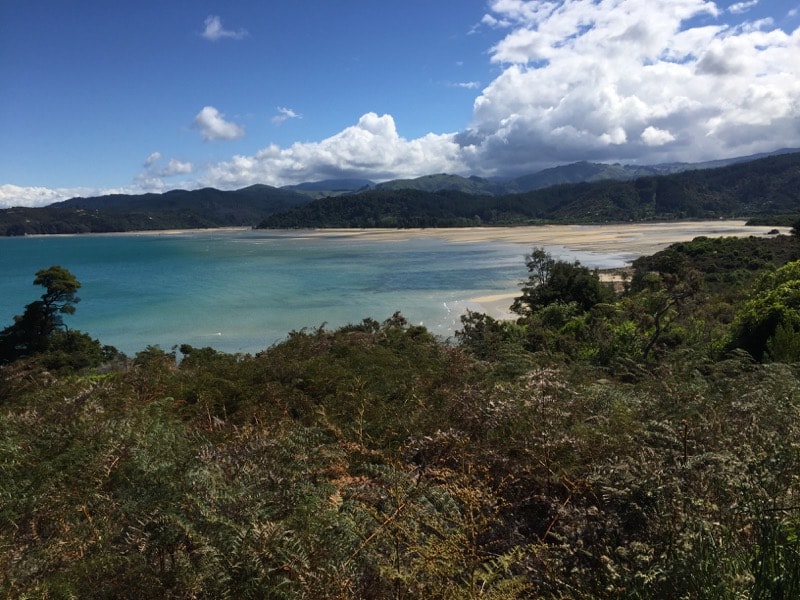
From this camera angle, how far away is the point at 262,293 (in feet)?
149

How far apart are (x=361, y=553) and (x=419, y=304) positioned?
33.5 meters

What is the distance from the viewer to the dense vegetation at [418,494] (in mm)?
2855

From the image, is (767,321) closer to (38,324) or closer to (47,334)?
(47,334)

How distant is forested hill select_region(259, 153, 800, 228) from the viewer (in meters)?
159

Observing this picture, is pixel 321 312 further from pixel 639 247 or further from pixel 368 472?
pixel 639 247

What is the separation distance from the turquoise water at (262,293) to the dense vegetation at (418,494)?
850 inches

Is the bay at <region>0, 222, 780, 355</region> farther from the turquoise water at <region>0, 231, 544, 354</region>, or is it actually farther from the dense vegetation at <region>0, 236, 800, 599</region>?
the dense vegetation at <region>0, 236, 800, 599</region>

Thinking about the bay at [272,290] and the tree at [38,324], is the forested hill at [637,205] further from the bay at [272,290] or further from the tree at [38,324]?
the tree at [38,324]

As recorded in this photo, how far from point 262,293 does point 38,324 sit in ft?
75.8

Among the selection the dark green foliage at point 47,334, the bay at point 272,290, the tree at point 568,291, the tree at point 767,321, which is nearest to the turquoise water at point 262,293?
the bay at point 272,290

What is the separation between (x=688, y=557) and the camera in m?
2.60

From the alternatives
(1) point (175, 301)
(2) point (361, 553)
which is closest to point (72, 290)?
(1) point (175, 301)

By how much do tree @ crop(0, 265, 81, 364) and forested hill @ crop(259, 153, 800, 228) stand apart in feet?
443

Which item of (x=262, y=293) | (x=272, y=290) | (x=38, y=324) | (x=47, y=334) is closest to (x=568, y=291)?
(x=47, y=334)
